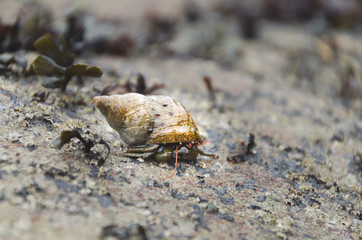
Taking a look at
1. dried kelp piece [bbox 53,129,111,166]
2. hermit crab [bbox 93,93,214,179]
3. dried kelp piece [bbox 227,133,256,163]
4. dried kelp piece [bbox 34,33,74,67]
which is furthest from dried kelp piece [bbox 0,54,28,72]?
dried kelp piece [bbox 227,133,256,163]

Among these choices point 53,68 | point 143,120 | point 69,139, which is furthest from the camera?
point 53,68

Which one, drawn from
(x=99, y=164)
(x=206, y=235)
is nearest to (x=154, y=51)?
(x=99, y=164)

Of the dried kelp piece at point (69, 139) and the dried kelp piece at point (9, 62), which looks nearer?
the dried kelp piece at point (69, 139)

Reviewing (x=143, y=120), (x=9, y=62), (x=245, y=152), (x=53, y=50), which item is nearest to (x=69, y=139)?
(x=143, y=120)

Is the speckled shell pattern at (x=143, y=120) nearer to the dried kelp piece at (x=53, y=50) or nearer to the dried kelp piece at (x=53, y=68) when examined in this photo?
the dried kelp piece at (x=53, y=68)

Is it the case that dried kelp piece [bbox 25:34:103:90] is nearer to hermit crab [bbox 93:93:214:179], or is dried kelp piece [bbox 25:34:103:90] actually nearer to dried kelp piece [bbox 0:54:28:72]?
dried kelp piece [bbox 0:54:28:72]

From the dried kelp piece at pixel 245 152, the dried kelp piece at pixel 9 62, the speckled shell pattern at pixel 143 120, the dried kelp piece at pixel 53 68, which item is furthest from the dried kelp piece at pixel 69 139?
the dried kelp piece at pixel 9 62

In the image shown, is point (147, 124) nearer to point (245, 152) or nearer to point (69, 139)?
point (69, 139)
